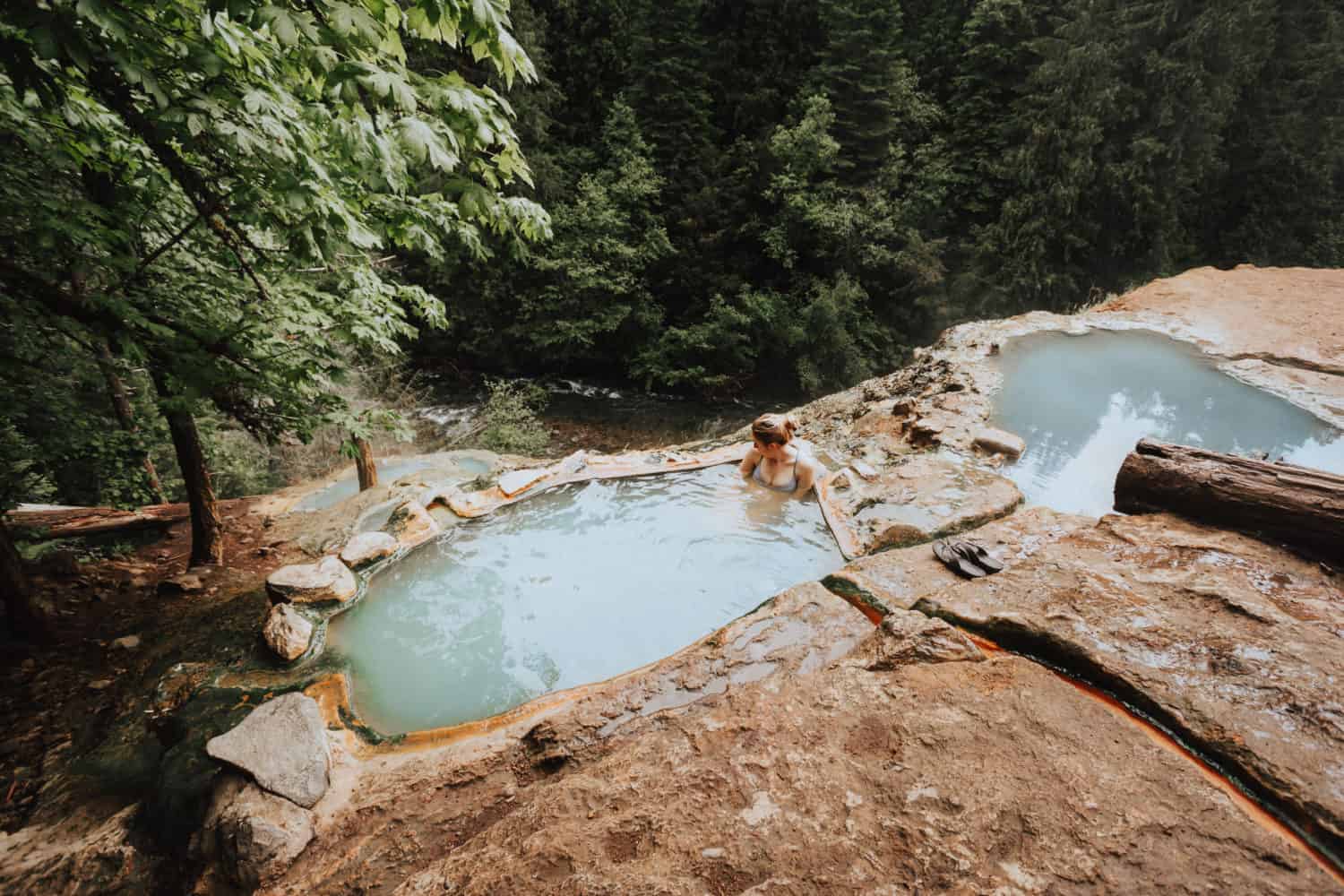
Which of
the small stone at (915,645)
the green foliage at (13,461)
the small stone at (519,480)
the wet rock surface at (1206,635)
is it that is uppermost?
the green foliage at (13,461)

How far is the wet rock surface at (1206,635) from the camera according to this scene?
1.42 m

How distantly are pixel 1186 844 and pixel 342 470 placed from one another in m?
10.3

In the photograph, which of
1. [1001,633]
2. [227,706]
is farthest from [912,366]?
[227,706]

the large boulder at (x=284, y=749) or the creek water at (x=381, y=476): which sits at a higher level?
the large boulder at (x=284, y=749)

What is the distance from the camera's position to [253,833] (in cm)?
181

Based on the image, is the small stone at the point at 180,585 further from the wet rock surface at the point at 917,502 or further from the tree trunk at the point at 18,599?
the wet rock surface at the point at 917,502

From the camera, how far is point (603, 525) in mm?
4098

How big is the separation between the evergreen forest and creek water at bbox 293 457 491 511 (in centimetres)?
97

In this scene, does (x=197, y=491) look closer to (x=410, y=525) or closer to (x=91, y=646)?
(x=91, y=646)

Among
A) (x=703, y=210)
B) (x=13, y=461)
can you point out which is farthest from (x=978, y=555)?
(x=703, y=210)

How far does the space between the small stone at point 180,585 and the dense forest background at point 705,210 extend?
656mm

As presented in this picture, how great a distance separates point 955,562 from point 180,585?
5.12 m

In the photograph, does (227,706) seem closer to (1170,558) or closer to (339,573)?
(339,573)

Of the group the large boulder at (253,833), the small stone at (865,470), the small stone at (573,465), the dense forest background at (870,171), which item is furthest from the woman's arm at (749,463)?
the dense forest background at (870,171)
